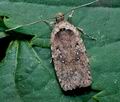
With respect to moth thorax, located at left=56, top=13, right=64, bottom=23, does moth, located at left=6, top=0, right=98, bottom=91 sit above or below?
below

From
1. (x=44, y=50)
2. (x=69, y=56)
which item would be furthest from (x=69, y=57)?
(x=44, y=50)

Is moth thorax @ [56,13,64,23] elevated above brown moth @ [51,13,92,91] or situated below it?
above

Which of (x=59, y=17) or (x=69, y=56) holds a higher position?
(x=59, y=17)

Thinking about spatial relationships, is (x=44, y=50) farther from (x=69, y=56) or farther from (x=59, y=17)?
(x=59, y=17)

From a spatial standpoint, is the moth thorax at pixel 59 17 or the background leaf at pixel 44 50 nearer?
the background leaf at pixel 44 50

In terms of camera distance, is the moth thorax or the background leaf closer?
the background leaf

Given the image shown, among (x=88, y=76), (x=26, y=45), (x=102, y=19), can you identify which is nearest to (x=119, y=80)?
(x=88, y=76)

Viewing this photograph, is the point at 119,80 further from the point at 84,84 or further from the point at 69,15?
the point at 69,15
